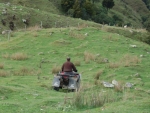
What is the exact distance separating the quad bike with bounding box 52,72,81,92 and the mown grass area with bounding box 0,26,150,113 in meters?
0.40

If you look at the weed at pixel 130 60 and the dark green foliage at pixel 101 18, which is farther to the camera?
the dark green foliage at pixel 101 18

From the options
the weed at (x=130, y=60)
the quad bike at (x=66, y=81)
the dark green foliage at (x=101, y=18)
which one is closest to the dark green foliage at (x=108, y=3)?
the dark green foliage at (x=101, y=18)

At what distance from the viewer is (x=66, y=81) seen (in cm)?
1905

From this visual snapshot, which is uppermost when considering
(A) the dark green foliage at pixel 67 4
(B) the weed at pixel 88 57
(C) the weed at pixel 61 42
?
(A) the dark green foliage at pixel 67 4

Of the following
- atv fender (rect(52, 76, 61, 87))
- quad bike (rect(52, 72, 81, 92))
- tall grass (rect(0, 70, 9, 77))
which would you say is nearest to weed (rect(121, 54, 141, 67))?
quad bike (rect(52, 72, 81, 92))

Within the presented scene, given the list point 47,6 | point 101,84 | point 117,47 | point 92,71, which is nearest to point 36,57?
point 92,71

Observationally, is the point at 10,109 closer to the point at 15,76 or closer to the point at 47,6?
the point at 15,76

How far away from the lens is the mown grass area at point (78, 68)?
13138mm

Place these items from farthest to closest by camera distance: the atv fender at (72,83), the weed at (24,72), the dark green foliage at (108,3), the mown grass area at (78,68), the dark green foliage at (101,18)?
the dark green foliage at (108,3)
the dark green foliage at (101,18)
the weed at (24,72)
the atv fender at (72,83)
the mown grass area at (78,68)

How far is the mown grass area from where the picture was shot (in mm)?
13138

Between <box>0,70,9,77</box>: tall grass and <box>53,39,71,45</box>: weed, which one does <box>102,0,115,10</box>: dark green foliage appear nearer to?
<box>53,39,71,45</box>: weed

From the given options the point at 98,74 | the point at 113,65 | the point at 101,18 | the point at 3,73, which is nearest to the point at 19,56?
the point at 3,73

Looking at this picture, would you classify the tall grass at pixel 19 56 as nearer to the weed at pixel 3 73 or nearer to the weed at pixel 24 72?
the weed at pixel 24 72

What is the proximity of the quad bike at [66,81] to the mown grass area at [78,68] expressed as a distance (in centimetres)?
40
